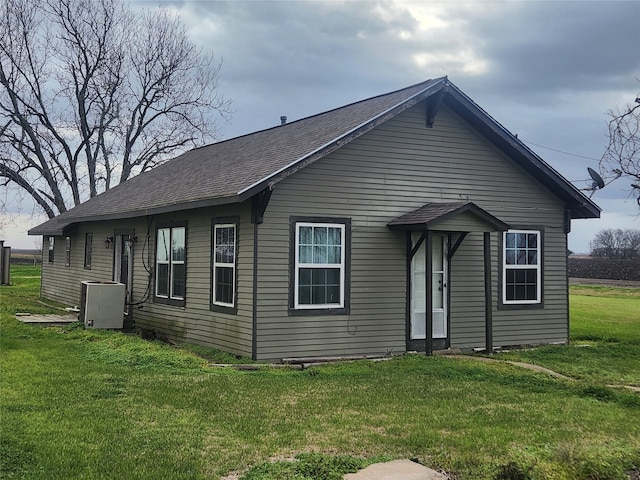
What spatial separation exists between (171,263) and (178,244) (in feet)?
1.66

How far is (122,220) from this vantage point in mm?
16250

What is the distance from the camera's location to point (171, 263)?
1334 cm

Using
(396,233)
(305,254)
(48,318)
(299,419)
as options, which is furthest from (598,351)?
(48,318)

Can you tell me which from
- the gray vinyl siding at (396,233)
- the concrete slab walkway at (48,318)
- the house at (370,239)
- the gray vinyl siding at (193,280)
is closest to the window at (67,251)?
the gray vinyl siding at (193,280)

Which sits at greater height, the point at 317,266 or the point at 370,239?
the point at 370,239

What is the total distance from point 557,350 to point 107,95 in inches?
1124

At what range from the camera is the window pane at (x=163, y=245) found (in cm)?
1358

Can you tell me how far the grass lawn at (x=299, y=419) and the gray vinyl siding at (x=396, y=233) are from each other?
3.23 feet

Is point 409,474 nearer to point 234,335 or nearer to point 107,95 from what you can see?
point 234,335

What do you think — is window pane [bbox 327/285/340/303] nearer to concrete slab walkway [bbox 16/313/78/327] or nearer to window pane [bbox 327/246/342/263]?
window pane [bbox 327/246/342/263]

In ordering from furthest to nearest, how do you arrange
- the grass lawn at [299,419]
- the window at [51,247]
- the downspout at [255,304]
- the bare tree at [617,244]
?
the bare tree at [617,244] < the window at [51,247] < the downspout at [255,304] < the grass lawn at [299,419]

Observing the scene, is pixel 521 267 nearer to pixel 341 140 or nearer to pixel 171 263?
pixel 341 140

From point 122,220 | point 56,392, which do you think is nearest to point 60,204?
point 122,220

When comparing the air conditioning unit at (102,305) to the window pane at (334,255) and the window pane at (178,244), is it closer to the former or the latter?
the window pane at (178,244)
